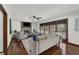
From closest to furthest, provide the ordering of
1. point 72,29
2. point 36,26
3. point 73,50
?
point 36,26 → point 73,50 → point 72,29

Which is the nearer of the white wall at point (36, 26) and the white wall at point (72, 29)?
the white wall at point (36, 26)

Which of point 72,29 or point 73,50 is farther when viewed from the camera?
point 72,29

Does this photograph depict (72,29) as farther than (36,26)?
Yes

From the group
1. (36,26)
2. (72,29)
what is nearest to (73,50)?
(72,29)

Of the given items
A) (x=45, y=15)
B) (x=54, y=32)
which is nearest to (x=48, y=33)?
(x=54, y=32)

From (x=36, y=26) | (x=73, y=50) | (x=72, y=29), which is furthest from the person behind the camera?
(x=72, y=29)

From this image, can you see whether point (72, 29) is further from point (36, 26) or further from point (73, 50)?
point (36, 26)

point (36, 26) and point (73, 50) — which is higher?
point (36, 26)

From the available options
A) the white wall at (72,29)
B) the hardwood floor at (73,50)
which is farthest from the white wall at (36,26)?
the hardwood floor at (73,50)

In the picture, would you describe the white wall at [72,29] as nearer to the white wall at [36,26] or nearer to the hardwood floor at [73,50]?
the hardwood floor at [73,50]

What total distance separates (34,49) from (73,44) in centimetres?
167

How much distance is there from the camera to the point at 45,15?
8.11 ft
